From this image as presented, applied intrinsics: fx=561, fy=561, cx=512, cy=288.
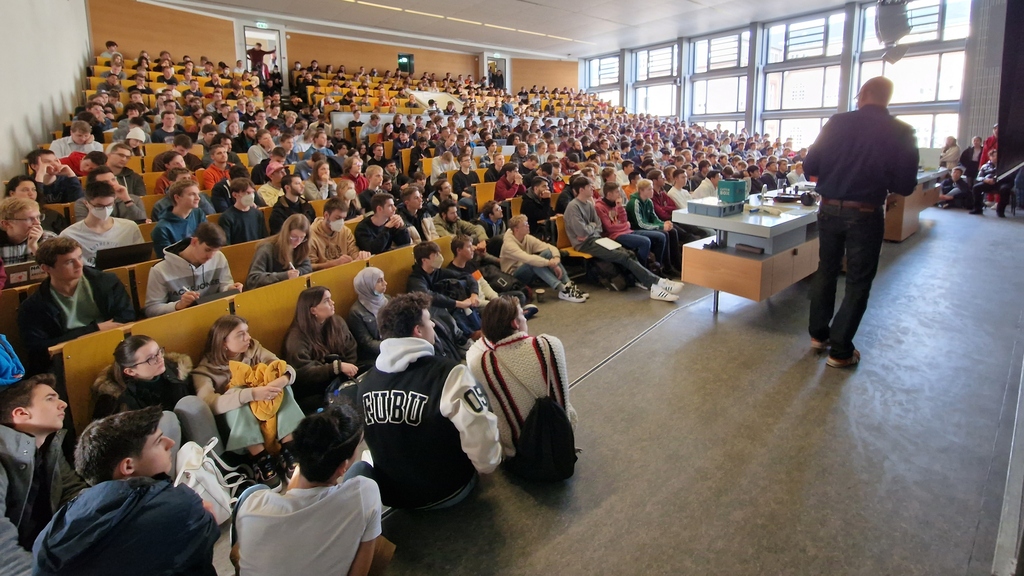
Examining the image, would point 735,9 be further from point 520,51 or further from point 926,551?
point 926,551

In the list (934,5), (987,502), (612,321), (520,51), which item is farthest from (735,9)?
(987,502)

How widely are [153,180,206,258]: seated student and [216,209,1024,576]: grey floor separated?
Result: 8.33ft

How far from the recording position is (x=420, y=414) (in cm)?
194

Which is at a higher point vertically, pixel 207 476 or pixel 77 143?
pixel 77 143

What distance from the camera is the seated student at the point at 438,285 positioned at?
3953 millimetres

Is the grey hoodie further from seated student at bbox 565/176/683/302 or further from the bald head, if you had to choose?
the bald head

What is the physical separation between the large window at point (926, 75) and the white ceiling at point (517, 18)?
86.8 inches

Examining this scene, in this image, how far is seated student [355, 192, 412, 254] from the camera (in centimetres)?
433

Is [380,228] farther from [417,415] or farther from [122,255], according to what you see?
[417,415]

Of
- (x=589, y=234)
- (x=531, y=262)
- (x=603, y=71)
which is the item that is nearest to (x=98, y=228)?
(x=531, y=262)

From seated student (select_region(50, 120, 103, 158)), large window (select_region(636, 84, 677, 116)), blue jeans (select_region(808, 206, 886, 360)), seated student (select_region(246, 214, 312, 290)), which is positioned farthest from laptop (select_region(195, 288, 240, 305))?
large window (select_region(636, 84, 677, 116))

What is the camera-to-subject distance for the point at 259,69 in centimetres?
1455

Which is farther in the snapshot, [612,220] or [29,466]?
[612,220]

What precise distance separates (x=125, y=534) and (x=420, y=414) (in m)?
0.89
